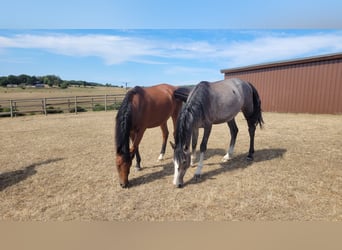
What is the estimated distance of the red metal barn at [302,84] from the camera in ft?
30.7

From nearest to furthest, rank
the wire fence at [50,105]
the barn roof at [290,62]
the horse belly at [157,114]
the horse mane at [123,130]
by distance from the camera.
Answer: the horse mane at [123,130], the horse belly at [157,114], the barn roof at [290,62], the wire fence at [50,105]

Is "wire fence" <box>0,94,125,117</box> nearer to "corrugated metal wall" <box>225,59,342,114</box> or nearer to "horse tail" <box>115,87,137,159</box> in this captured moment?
"corrugated metal wall" <box>225,59,342,114</box>

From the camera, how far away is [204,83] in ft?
11.5

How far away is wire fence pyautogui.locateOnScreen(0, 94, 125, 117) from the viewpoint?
44.4ft

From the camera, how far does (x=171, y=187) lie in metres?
2.92

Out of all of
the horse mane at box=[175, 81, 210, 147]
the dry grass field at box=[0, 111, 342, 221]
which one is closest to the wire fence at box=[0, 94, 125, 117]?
the dry grass field at box=[0, 111, 342, 221]

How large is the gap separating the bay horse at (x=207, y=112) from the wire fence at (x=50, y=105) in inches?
424

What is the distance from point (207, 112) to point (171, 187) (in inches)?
47.7

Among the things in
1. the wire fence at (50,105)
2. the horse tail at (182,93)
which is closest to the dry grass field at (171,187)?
the horse tail at (182,93)

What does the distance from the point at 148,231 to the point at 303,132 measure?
22.4 feet

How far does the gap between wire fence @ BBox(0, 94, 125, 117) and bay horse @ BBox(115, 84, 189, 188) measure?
10457 mm

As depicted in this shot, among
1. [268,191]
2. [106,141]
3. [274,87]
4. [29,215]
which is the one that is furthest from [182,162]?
[274,87]

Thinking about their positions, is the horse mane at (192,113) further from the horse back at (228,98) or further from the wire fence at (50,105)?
the wire fence at (50,105)

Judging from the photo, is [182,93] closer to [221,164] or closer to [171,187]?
[221,164]
